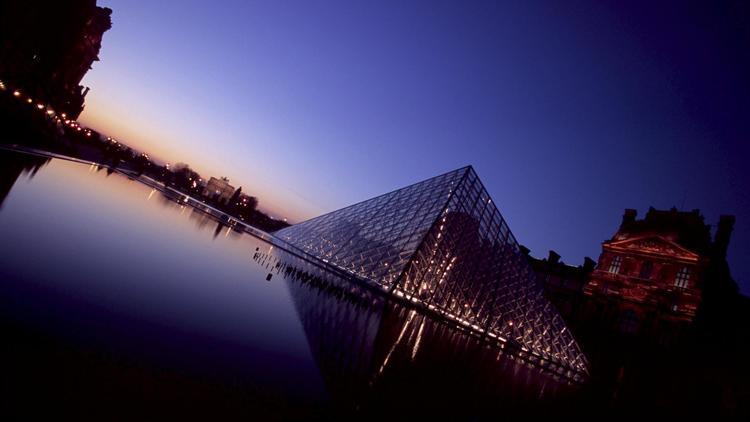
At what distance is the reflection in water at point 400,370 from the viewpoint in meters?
4.47

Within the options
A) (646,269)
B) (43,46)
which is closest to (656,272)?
(646,269)

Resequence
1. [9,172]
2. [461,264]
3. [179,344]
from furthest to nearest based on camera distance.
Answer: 1. [461,264]
2. [9,172]
3. [179,344]

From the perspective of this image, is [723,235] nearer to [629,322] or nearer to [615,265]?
[615,265]

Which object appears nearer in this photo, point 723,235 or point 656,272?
point 656,272

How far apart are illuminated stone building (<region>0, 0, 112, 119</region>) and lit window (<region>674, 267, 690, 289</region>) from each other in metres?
39.5

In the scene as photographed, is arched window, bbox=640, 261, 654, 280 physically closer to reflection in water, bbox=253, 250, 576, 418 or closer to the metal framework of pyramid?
the metal framework of pyramid

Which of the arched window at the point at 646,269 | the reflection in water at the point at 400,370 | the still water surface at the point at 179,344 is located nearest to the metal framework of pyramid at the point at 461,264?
the reflection in water at the point at 400,370

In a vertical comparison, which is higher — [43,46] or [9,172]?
[43,46]

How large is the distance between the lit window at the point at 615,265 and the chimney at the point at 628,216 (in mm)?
3986

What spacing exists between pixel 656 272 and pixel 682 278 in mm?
1371

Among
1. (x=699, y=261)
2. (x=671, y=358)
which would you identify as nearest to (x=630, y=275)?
(x=699, y=261)

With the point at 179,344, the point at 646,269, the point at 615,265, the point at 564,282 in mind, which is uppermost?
the point at 646,269

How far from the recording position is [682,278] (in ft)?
75.2

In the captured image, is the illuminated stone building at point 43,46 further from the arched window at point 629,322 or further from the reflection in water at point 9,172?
the arched window at point 629,322
